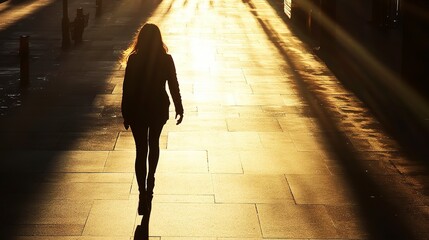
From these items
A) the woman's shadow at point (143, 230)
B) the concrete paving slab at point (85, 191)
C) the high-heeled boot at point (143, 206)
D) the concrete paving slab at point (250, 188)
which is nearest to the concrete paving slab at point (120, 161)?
the concrete paving slab at point (85, 191)

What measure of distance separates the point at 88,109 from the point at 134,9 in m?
24.1

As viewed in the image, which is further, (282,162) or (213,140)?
(213,140)

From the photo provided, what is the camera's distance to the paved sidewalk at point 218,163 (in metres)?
8.10

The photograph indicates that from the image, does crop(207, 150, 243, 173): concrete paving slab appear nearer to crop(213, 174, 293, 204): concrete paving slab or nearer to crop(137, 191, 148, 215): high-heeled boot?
crop(213, 174, 293, 204): concrete paving slab

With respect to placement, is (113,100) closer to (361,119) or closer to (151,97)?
(361,119)

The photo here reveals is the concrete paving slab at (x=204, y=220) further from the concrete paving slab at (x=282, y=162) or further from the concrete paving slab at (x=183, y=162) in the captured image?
the concrete paving slab at (x=282, y=162)

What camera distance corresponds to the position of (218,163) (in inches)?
420

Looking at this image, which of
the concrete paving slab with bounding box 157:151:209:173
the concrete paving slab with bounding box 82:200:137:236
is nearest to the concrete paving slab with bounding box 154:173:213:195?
the concrete paving slab with bounding box 157:151:209:173

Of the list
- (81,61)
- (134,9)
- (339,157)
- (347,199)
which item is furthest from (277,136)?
(134,9)

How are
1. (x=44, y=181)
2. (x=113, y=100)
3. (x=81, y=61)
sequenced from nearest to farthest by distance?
(x=44, y=181) → (x=113, y=100) → (x=81, y=61)

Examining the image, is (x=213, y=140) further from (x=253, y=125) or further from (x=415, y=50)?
(x=415, y=50)

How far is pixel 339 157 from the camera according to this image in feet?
36.4

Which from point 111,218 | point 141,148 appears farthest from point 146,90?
point 111,218

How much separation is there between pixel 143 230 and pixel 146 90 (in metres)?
1.40
